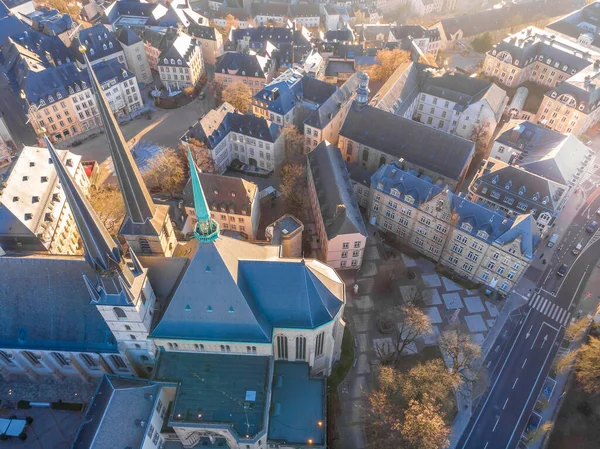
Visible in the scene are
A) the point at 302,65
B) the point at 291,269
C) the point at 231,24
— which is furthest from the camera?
the point at 231,24

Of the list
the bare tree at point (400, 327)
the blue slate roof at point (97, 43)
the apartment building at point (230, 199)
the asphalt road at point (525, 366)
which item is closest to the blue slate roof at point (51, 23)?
the blue slate roof at point (97, 43)

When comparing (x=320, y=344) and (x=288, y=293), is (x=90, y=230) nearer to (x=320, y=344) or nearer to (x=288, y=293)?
(x=288, y=293)

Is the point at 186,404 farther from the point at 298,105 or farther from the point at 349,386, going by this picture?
the point at 298,105

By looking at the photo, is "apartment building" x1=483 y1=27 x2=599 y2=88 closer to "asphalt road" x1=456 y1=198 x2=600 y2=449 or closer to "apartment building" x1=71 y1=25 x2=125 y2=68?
"asphalt road" x1=456 y1=198 x2=600 y2=449

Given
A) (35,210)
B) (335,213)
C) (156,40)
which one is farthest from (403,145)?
(156,40)

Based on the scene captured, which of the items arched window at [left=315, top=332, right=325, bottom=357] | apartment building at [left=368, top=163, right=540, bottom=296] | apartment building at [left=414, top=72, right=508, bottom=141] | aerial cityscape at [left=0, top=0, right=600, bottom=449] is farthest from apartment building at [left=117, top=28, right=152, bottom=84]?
arched window at [left=315, top=332, right=325, bottom=357]

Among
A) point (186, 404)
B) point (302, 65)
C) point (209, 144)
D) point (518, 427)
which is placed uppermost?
point (302, 65)

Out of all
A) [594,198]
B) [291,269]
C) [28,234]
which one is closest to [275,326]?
[291,269]
